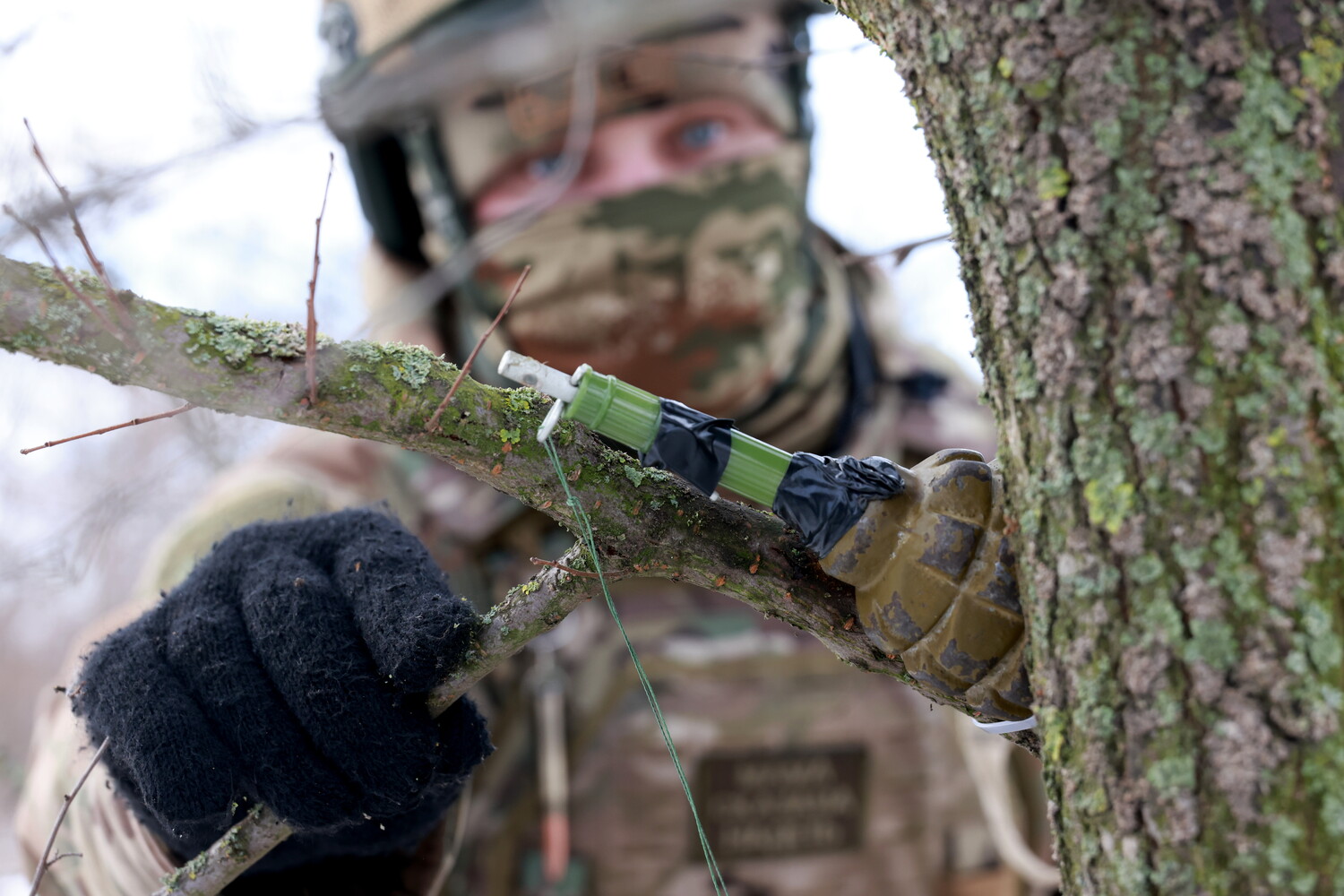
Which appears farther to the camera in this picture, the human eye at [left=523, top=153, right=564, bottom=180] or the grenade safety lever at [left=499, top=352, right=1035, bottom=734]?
the human eye at [left=523, top=153, right=564, bottom=180]

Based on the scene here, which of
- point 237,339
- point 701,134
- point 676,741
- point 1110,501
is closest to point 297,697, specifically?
point 237,339

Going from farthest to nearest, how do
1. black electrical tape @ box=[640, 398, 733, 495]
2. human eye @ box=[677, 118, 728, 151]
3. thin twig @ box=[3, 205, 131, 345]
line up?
human eye @ box=[677, 118, 728, 151]
black electrical tape @ box=[640, 398, 733, 495]
thin twig @ box=[3, 205, 131, 345]

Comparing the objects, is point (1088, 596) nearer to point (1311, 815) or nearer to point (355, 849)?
point (1311, 815)

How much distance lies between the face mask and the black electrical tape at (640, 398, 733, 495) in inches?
62.1

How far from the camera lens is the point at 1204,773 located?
642 millimetres

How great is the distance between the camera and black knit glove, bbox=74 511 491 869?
94 centimetres

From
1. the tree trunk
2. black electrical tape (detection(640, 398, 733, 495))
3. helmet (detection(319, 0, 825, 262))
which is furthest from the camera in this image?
helmet (detection(319, 0, 825, 262))

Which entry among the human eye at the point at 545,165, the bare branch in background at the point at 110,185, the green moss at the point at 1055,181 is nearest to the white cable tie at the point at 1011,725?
the green moss at the point at 1055,181

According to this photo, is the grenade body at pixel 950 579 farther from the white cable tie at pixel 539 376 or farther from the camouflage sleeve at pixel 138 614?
the camouflage sleeve at pixel 138 614

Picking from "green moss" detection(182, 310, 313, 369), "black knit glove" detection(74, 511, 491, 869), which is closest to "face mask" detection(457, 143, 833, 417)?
"black knit glove" detection(74, 511, 491, 869)

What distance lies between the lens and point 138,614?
176cm

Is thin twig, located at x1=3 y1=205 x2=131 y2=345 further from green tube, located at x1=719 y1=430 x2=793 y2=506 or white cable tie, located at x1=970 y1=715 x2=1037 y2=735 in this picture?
white cable tie, located at x1=970 y1=715 x2=1037 y2=735

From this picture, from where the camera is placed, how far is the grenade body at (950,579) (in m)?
0.82

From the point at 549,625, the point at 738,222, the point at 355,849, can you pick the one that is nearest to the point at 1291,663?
the point at 549,625
